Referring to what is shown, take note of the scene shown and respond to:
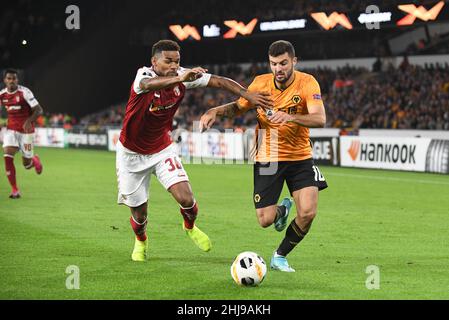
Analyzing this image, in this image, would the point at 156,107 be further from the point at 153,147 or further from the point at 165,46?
the point at 165,46

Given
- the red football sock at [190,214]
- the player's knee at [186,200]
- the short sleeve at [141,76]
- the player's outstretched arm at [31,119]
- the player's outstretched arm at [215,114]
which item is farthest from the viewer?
the player's outstretched arm at [31,119]

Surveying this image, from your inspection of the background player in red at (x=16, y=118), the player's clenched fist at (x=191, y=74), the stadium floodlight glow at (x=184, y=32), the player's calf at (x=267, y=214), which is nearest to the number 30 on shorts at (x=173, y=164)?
the player's calf at (x=267, y=214)

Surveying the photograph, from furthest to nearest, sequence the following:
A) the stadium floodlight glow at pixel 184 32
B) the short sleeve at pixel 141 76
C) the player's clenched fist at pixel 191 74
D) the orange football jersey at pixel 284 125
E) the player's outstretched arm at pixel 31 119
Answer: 1. the stadium floodlight glow at pixel 184 32
2. the player's outstretched arm at pixel 31 119
3. the short sleeve at pixel 141 76
4. the orange football jersey at pixel 284 125
5. the player's clenched fist at pixel 191 74

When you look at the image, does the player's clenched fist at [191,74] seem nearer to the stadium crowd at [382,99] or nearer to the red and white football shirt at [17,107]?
the red and white football shirt at [17,107]

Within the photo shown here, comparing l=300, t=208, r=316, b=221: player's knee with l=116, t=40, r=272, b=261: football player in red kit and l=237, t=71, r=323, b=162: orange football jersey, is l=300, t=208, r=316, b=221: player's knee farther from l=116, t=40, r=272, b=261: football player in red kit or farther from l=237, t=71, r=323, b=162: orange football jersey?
l=116, t=40, r=272, b=261: football player in red kit

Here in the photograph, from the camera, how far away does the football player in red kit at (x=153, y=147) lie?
8914mm

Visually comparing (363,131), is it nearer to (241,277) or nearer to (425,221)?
(425,221)

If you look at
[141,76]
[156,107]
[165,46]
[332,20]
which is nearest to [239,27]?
[332,20]

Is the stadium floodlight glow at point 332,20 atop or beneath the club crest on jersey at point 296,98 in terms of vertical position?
atop

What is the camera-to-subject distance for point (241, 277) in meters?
7.64

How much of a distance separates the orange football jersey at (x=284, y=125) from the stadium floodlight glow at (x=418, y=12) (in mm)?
23380

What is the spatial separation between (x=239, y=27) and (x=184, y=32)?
12.0 ft

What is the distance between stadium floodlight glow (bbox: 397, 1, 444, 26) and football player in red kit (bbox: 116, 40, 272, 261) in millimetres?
23157

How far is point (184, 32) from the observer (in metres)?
41.4
